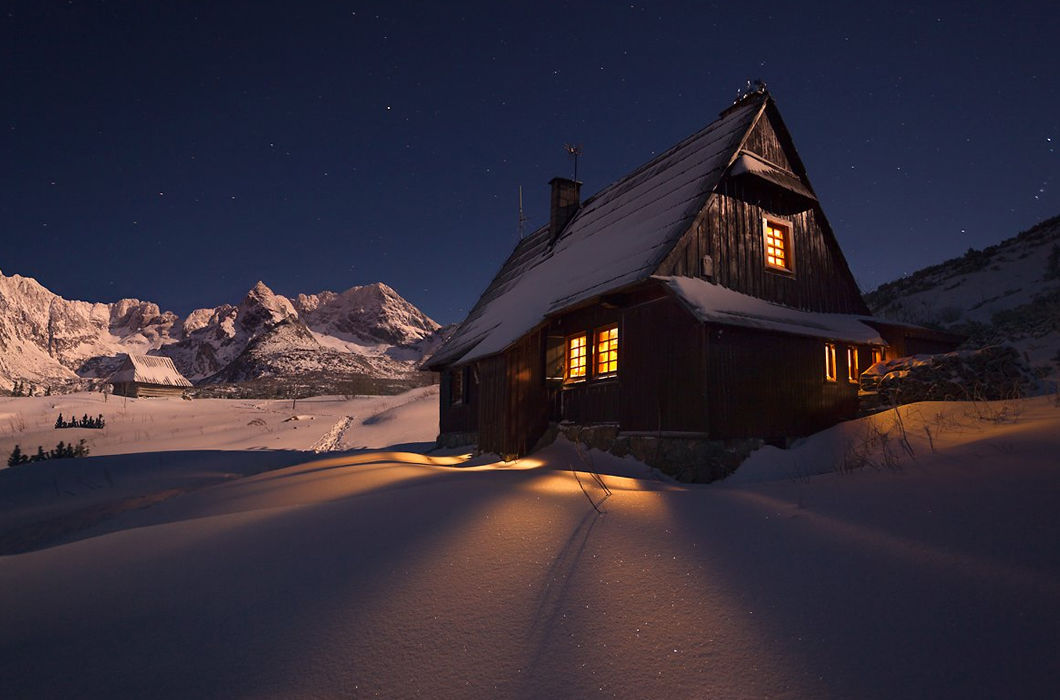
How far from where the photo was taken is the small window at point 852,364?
11.9 m

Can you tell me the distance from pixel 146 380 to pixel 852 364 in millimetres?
56081

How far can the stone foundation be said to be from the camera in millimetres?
9461

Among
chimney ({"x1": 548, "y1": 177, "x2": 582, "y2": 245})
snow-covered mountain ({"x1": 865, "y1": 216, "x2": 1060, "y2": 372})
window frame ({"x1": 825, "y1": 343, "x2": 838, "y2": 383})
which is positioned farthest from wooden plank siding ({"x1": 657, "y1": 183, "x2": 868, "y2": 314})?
chimney ({"x1": 548, "y1": 177, "x2": 582, "y2": 245})

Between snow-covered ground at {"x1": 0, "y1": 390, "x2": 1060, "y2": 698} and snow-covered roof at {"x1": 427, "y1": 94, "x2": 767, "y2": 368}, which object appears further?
snow-covered roof at {"x1": 427, "y1": 94, "x2": 767, "y2": 368}

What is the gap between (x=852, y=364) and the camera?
39.5 feet

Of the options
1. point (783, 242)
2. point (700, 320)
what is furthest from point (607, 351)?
point (783, 242)

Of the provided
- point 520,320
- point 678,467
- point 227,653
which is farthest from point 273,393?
point 227,653

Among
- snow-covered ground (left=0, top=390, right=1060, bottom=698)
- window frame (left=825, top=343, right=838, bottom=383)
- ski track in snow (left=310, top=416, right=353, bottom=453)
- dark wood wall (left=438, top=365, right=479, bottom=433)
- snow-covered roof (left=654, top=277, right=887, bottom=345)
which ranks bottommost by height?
ski track in snow (left=310, top=416, right=353, bottom=453)

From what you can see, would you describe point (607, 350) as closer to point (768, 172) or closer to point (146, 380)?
point (768, 172)

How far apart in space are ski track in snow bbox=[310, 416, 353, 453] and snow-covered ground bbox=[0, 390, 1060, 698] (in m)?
17.6

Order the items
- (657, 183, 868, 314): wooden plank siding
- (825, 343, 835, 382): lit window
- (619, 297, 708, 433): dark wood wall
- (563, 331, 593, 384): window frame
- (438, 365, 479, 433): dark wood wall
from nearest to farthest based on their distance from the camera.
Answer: (619, 297, 708, 433): dark wood wall → (657, 183, 868, 314): wooden plank siding → (825, 343, 835, 382): lit window → (563, 331, 593, 384): window frame → (438, 365, 479, 433): dark wood wall

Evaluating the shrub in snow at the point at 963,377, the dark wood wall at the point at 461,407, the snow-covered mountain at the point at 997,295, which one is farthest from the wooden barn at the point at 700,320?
the snow-covered mountain at the point at 997,295

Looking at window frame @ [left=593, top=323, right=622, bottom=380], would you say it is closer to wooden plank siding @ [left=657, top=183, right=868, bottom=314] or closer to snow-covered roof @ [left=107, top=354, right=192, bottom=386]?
wooden plank siding @ [left=657, top=183, right=868, bottom=314]

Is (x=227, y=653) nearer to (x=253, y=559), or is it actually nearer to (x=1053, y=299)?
(x=253, y=559)
